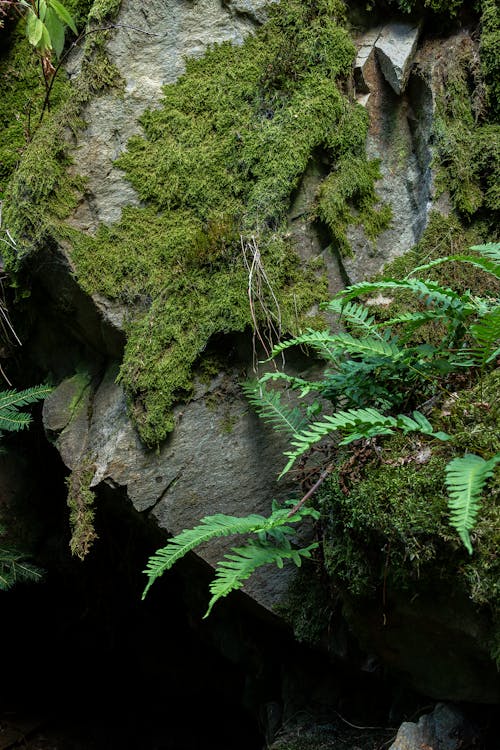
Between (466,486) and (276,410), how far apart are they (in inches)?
49.9

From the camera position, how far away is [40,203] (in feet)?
12.7

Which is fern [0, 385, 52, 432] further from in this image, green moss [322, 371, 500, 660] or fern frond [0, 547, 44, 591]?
green moss [322, 371, 500, 660]

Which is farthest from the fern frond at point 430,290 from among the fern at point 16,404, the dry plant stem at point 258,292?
the fern at point 16,404

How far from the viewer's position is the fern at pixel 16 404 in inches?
154

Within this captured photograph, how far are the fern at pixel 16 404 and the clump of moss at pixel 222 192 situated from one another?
682mm

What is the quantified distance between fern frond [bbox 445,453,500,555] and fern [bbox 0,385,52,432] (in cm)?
262

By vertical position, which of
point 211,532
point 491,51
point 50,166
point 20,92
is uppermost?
point 20,92

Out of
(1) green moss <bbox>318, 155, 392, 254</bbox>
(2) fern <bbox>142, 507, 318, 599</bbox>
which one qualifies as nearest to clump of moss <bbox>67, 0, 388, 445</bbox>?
(1) green moss <bbox>318, 155, 392, 254</bbox>

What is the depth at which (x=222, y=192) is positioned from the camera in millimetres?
3812

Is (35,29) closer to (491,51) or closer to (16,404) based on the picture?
(16,404)

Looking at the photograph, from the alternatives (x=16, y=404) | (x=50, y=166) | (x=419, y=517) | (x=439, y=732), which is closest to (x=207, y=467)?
(x=16, y=404)

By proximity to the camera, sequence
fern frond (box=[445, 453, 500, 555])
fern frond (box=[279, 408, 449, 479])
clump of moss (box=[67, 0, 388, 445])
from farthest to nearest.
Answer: clump of moss (box=[67, 0, 388, 445])
fern frond (box=[279, 408, 449, 479])
fern frond (box=[445, 453, 500, 555])

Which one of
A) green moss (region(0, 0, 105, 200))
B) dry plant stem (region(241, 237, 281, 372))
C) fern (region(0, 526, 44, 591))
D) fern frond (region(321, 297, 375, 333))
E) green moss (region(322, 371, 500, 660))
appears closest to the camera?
green moss (region(322, 371, 500, 660))

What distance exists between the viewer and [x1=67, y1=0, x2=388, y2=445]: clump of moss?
12.0 ft
